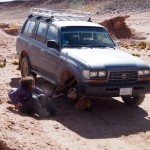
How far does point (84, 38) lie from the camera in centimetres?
1062

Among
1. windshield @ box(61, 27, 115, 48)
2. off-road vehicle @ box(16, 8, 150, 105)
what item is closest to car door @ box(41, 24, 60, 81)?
off-road vehicle @ box(16, 8, 150, 105)

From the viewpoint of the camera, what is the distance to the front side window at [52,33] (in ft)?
34.9

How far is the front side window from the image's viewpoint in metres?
10.6

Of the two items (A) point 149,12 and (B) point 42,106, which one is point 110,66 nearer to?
(B) point 42,106

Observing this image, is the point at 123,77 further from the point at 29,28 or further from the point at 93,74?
the point at 29,28

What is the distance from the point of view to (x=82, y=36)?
34.9ft

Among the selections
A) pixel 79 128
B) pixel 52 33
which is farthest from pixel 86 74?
pixel 52 33

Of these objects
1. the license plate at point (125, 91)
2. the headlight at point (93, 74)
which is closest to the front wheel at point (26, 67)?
the headlight at point (93, 74)

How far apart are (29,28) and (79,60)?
3.57 metres

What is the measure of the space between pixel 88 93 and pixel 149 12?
214 feet

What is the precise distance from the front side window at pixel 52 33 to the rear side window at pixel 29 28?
4.09 ft

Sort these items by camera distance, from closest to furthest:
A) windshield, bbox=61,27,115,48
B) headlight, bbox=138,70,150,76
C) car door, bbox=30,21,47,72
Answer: headlight, bbox=138,70,150,76, windshield, bbox=61,27,115,48, car door, bbox=30,21,47,72

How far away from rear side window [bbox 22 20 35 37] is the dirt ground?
192 centimetres

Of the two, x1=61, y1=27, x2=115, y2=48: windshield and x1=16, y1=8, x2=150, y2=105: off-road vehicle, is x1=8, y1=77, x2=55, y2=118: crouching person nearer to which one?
x1=16, y1=8, x2=150, y2=105: off-road vehicle
